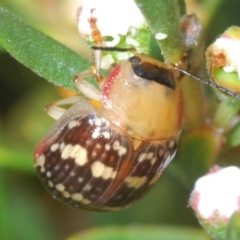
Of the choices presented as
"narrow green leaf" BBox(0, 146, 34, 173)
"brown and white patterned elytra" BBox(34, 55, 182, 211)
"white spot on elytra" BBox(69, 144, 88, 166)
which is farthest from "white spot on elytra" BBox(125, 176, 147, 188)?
"narrow green leaf" BBox(0, 146, 34, 173)

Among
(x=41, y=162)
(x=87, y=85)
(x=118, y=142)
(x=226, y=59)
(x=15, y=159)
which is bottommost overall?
(x=15, y=159)

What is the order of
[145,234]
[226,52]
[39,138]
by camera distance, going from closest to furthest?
[226,52], [145,234], [39,138]

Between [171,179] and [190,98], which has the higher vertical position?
[190,98]

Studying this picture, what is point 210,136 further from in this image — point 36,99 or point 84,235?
point 36,99

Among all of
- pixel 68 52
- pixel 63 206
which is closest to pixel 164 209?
pixel 63 206

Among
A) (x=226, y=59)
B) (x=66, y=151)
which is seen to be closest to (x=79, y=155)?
(x=66, y=151)

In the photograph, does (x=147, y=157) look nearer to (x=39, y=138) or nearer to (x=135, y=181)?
(x=135, y=181)

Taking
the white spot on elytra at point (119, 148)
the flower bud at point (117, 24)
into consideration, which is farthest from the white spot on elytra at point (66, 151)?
the flower bud at point (117, 24)

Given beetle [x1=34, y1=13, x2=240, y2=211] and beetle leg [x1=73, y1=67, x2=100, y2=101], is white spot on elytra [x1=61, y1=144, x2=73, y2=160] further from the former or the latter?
beetle leg [x1=73, y1=67, x2=100, y2=101]

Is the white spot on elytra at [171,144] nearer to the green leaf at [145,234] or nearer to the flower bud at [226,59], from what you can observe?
the flower bud at [226,59]
